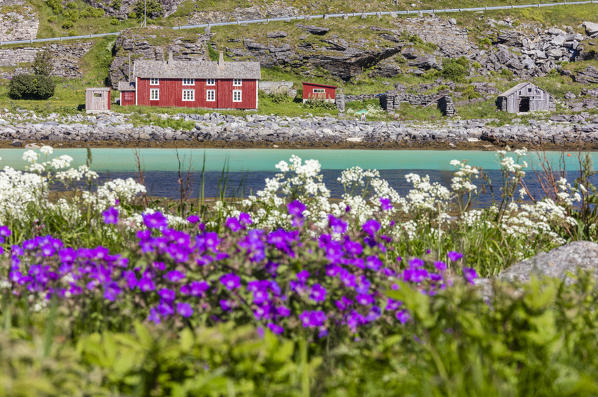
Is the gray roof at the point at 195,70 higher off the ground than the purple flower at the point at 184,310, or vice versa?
the gray roof at the point at 195,70

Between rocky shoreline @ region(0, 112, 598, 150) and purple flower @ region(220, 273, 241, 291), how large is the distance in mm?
22835

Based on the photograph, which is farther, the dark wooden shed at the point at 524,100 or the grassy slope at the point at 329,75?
the dark wooden shed at the point at 524,100

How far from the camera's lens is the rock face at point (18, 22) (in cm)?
6112

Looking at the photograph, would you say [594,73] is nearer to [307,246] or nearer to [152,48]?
[152,48]

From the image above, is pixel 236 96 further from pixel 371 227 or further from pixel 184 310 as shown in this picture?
pixel 184 310

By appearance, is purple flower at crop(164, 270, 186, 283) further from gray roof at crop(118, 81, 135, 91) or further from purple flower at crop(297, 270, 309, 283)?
gray roof at crop(118, 81, 135, 91)

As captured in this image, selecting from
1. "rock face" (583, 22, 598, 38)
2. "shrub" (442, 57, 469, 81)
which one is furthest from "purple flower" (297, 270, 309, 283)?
"rock face" (583, 22, 598, 38)

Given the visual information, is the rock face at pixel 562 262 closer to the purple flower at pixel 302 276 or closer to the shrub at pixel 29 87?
the purple flower at pixel 302 276

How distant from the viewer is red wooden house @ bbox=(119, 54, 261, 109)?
1649 inches

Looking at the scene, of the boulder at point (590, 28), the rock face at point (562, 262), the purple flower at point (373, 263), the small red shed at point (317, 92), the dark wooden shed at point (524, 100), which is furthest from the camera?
the boulder at point (590, 28)

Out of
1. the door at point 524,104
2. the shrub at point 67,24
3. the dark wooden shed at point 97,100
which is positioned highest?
the shrub at point 67,24

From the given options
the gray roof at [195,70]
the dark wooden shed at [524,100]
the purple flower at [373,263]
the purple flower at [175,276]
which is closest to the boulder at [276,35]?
the gray roof at [195,70]

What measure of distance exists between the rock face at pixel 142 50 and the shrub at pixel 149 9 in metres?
17.1

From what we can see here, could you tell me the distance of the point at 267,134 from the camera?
93.0 feet
